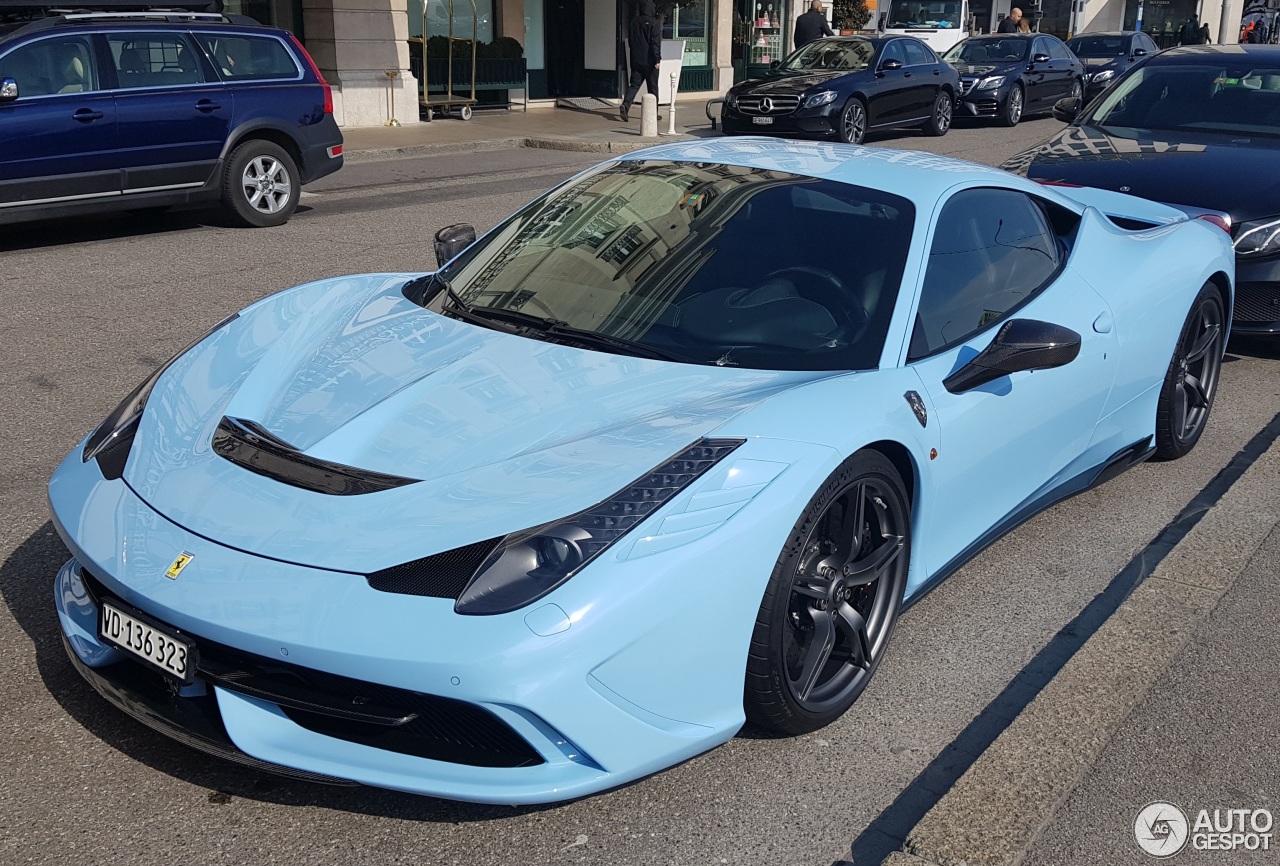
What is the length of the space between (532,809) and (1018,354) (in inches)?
72.9

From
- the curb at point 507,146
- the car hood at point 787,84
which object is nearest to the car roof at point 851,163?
the curb at point 507,146

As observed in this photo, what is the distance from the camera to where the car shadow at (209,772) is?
2.92m

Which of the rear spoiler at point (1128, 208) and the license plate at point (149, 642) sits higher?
the rear spoiler at point (1128, 208)

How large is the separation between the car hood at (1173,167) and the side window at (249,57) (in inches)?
254

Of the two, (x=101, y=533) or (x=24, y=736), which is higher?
(x=101, y=533)

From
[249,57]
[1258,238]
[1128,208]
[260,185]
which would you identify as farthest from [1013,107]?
[1128,208]

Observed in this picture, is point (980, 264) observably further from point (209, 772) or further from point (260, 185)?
point (260, 185)

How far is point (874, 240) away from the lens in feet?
12.7

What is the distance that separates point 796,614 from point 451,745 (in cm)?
97

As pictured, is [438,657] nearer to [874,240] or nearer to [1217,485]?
[874,240]

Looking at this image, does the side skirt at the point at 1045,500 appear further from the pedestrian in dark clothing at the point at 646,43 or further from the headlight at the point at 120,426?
the pedestrian in dark clothing at the point at 646,43

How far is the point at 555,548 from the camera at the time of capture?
273 cm

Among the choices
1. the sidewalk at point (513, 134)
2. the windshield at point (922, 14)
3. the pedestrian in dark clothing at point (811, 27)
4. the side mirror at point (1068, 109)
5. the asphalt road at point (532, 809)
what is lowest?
the asphalt road at point (532, 809)

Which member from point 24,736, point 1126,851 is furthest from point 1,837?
point 1126,851
